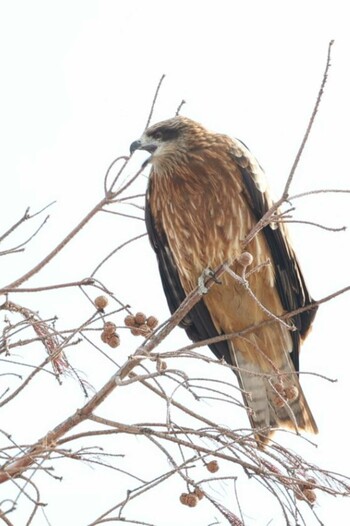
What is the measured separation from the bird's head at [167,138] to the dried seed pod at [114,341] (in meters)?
2.06

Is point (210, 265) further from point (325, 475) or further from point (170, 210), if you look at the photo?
point (325, 475)

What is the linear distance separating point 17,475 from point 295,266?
8.76 ft

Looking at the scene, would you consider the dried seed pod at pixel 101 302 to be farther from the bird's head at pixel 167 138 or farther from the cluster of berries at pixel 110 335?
the bird's head at pixel 167 138

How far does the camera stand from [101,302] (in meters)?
3.34

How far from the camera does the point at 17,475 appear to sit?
288cm

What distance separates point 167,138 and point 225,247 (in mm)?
987

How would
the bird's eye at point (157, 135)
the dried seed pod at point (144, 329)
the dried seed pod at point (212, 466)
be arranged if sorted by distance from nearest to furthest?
the dried seed pod at point (212, 466) < the dried seed pod at point (144, 329) < the bird's eye at point (157, 135)

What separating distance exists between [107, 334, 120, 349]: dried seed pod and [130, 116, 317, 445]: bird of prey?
1.35 meters

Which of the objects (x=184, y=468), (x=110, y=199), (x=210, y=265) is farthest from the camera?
(x=210, y=265)

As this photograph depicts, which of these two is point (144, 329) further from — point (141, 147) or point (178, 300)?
point (141, 147)

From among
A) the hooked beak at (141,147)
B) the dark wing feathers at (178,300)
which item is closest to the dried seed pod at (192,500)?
the dark wing feathers at (178,300)

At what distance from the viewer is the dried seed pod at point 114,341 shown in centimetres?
345

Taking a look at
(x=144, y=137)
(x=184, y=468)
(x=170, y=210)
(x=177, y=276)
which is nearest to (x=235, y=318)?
(x=177, y=276)

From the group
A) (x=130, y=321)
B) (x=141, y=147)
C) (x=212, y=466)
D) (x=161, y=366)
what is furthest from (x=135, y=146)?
(x=212, y=466)
